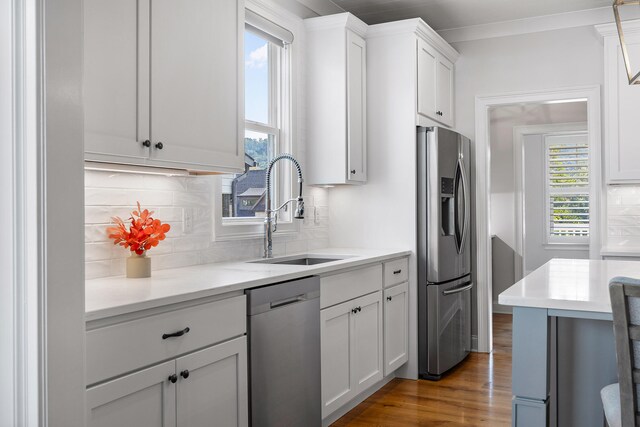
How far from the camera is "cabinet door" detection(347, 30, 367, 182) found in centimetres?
394

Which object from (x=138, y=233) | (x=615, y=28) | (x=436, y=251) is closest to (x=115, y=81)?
(x=138, y=233)

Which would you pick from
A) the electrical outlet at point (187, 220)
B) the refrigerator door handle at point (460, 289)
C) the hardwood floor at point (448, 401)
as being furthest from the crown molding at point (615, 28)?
the electrical outlet at point (187, 220)

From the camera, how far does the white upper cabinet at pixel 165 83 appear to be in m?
2.04

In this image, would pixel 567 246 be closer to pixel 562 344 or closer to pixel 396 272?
pixel 396 272

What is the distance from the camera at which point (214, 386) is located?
2.12m

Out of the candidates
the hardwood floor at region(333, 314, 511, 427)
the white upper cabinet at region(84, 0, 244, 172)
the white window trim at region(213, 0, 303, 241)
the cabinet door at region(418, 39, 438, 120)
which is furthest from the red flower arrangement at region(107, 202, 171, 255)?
the cabinet door at region(418, 39, 438, 120)

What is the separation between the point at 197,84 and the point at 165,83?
197mm

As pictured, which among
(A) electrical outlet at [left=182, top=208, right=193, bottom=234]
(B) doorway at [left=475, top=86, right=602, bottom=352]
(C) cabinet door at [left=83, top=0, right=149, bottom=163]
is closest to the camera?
(C) cabinet door at [left=83, top=0, right=149, bottom=163]

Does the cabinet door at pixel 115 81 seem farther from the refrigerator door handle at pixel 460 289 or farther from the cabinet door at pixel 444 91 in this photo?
the cabinet door at pixel 444 91

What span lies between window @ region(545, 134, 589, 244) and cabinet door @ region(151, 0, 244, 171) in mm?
5112

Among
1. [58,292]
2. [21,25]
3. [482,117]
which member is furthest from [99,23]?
[482,117]

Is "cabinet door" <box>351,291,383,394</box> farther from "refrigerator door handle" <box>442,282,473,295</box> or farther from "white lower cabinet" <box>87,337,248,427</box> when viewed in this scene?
"white lower cabinet" <box>87,337,248,427</box>

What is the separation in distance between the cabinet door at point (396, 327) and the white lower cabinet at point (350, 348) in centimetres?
10

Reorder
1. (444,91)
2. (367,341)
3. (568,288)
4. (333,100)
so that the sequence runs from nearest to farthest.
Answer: (568,288), (367,341), (333,100), (444,91)
